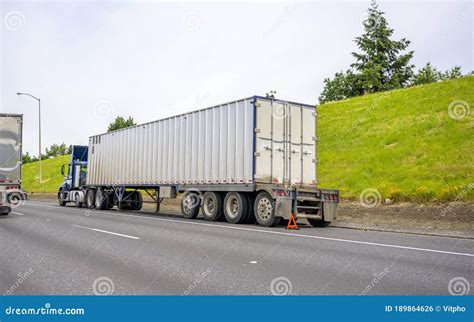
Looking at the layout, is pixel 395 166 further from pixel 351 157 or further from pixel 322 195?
pixel 322 195

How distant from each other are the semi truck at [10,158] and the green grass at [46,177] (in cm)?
3664

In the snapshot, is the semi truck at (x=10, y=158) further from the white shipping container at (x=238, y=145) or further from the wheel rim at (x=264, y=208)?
the wheel rim at (x=264, y=208)

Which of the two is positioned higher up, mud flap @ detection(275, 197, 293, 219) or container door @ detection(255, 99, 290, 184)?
container door @ detection(255, 99, 290, 184)

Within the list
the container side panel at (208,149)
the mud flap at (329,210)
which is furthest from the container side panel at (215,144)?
the mud flap at (329,210)

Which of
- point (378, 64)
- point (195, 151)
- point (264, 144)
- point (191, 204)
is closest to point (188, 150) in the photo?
point (195, 151)

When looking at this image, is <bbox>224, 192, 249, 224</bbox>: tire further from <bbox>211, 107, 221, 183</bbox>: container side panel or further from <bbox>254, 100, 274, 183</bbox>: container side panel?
<bbox>254, 100, 274, 183</bbox>: container side panel

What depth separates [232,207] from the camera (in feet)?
52.1

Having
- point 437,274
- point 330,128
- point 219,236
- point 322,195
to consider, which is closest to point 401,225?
point 322,195

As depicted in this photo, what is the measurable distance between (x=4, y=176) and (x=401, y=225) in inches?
568

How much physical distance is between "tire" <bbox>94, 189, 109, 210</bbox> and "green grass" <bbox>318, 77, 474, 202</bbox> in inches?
451

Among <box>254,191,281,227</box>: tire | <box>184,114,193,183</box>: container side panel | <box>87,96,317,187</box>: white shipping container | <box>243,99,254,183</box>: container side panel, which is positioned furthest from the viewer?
<box>184,114,193,183</box>: container side panel

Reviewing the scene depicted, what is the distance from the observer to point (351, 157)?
24.8 meters

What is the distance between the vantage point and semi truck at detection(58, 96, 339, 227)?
14727mm

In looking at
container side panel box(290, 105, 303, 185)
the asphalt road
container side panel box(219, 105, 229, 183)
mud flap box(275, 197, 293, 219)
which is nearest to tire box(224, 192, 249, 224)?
container side panel box(219, 105, 229, 183)
